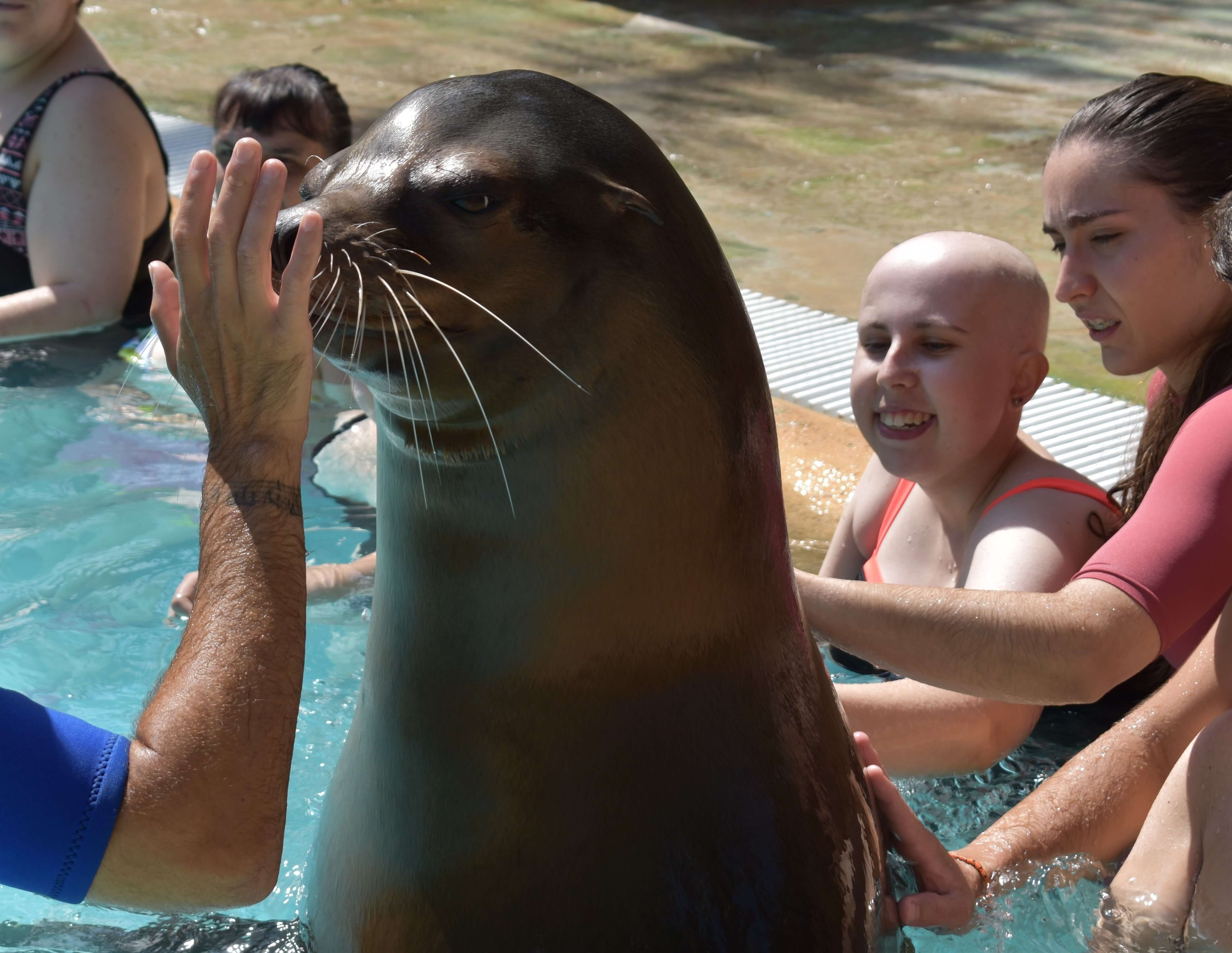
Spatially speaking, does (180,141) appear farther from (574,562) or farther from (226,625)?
(574,562)

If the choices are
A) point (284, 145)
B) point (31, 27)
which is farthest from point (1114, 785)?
point (31, 27)

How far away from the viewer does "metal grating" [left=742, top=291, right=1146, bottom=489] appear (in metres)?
4.09

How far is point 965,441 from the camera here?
8.96 feet

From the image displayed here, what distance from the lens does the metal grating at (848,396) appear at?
4094mm

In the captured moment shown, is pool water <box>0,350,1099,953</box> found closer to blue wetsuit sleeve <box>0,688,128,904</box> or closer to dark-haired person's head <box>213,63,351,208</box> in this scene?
blue wetsuit sleeve <box>0,688,128,904</box>

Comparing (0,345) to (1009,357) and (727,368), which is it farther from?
(727,368)

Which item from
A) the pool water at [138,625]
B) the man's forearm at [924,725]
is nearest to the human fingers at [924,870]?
the pool water at [138,625]

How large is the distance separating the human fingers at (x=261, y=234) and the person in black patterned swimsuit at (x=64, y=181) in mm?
2950

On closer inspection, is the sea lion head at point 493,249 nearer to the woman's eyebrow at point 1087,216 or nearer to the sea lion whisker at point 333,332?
the sea lion whisker at point 333,332

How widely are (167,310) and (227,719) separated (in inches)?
18.6

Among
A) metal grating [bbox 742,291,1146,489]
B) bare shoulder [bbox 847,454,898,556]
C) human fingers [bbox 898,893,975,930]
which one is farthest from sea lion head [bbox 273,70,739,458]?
metal grating [bbox 742,291,1146,489]

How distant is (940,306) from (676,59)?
26.3 ft

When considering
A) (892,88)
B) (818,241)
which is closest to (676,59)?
(892,88)

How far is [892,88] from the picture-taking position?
9.52 meters
